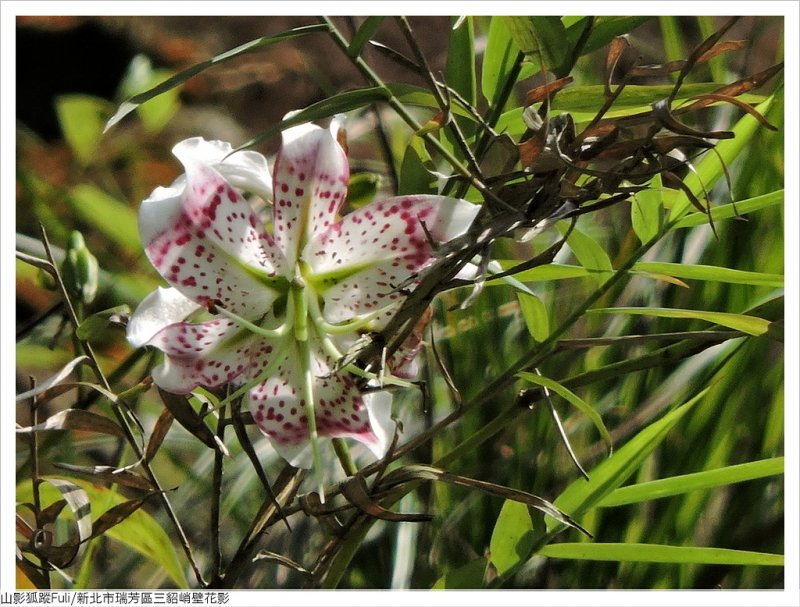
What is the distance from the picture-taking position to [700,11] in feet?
1.48

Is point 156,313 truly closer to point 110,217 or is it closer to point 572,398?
point 572,398

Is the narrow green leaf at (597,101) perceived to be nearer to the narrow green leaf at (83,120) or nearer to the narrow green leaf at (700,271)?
the narrow green leaf at (700,271)

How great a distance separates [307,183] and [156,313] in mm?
66

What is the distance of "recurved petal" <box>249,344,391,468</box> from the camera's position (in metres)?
0.32

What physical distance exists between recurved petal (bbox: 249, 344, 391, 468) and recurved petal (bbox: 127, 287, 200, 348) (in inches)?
1.4

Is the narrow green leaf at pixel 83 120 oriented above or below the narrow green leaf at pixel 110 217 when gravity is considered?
above

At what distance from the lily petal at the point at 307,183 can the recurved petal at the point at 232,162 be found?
0.01m

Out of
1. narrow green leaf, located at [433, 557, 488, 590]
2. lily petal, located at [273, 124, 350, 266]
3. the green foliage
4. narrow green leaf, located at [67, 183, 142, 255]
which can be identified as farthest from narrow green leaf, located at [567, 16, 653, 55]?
narrow green leaf, located at [67, 183, 142, 255]

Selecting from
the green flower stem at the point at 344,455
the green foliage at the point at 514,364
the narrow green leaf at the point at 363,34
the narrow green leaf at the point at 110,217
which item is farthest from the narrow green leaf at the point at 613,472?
the narrow green leaf at the point at 110,217

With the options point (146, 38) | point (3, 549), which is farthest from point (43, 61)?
point (3, 549)

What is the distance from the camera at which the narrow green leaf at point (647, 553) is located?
39 cm

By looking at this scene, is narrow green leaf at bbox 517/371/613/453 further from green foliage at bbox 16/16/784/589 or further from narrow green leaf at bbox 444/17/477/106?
narrow green leaf at bbox 444/17/477/106

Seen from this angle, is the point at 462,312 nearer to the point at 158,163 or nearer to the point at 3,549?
the point at 3,549

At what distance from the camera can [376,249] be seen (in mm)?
316
